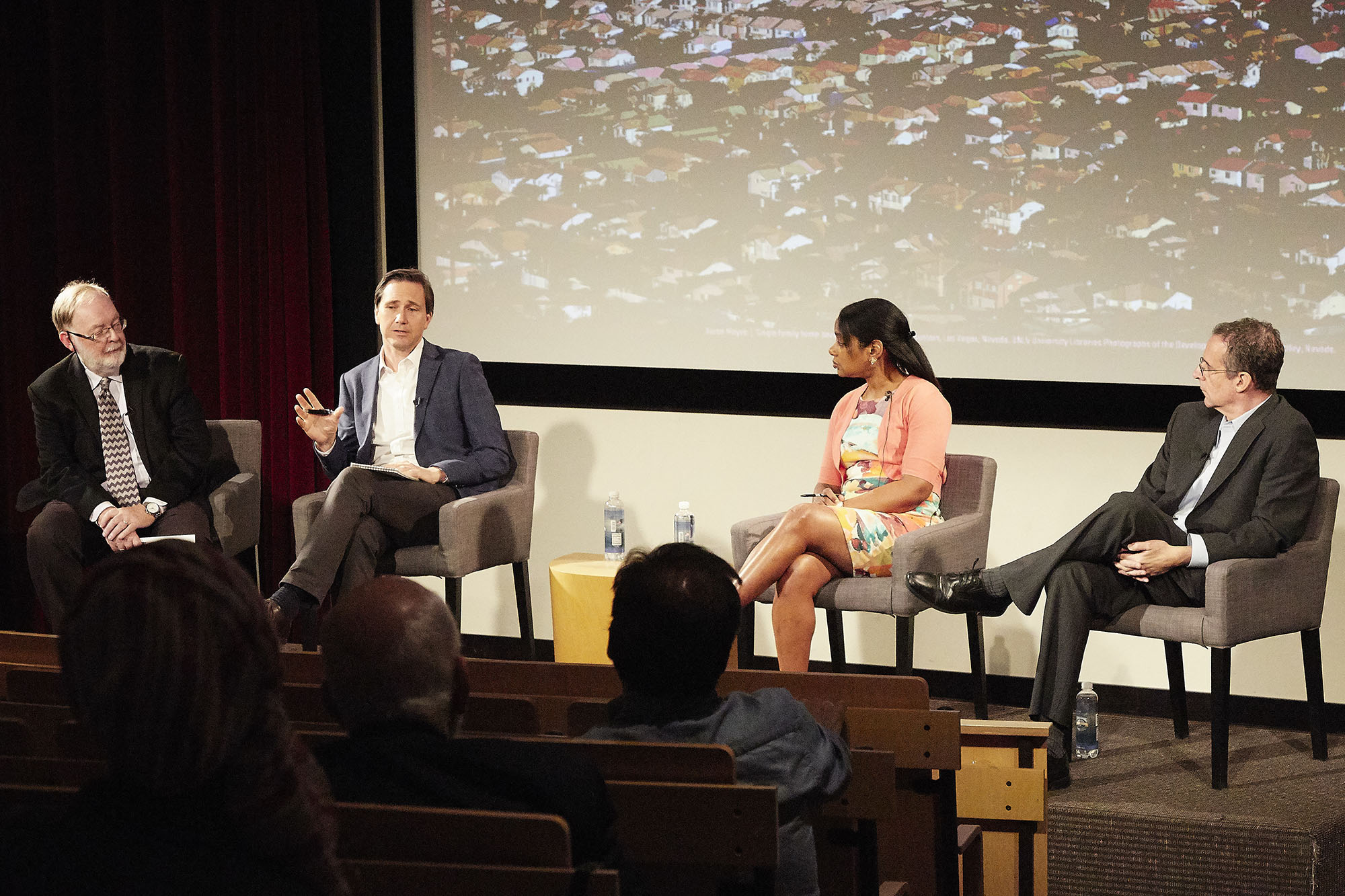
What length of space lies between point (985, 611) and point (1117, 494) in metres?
0.50

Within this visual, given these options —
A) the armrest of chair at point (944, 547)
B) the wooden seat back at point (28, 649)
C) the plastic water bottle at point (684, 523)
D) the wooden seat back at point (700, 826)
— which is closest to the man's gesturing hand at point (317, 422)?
the plastic water bottle at point (684, 523)

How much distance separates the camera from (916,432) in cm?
391

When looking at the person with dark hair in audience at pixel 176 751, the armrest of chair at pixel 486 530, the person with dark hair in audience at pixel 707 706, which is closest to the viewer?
the person with dark hair in audience at pixel 176 751

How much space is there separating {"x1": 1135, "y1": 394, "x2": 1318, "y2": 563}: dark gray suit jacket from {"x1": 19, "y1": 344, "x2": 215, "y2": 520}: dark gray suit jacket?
3064 mm

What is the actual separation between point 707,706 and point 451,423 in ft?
8.95

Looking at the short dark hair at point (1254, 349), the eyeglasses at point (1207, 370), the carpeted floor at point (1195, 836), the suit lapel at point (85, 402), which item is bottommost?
the carpeted floor at point (1195, 836)

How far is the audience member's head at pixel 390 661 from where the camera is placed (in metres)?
1.45

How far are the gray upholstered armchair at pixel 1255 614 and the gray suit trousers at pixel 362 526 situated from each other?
210 centimetres

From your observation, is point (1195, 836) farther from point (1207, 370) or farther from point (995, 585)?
point (1207, 370)

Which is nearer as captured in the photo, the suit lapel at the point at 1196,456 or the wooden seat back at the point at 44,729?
the wooden seat back at the point at 44,729

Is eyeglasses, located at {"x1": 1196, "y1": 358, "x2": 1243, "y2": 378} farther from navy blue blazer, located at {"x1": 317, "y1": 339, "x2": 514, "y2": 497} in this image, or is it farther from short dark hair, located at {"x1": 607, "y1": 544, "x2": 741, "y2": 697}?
short dark hair, located at {"x1": 607, "y1": 544, "x2": 741, "y2": 697}

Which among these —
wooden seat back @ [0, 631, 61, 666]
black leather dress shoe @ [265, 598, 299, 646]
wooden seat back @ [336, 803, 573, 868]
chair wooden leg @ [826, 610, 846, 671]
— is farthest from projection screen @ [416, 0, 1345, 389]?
wooden seat back @ [336, 803, 573, 868]

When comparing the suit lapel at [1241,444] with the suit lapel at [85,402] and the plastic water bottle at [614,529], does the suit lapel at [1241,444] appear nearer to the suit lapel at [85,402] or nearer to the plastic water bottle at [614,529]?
the plastic water bottle at [614,529]

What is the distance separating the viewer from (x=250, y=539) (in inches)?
172
